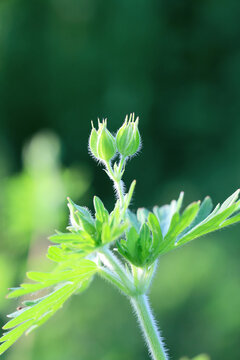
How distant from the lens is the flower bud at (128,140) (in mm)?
594

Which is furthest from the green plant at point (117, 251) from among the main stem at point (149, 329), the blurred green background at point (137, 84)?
the blurred green background at point (137, 84)

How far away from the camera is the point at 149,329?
0.51 meters

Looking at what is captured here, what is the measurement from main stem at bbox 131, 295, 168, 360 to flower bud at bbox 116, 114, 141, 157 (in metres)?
0.16

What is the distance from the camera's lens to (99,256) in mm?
573

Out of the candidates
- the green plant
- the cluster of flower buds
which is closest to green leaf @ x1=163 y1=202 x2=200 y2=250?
the green plant

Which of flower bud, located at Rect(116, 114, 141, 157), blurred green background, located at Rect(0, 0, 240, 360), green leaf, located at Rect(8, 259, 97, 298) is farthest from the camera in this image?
blurred green background, located at Rect(0, 0, 240, 360)

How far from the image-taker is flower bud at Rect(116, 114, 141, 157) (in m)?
0.59

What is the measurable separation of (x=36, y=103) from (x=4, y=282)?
15.4 feet

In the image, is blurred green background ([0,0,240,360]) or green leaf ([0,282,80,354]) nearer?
green leaf ([0,282,80,354])

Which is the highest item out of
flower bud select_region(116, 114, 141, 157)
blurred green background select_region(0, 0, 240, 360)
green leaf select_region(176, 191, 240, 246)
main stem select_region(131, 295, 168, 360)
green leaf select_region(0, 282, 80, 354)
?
blurred green background select_region(0, 0, 240, 360)

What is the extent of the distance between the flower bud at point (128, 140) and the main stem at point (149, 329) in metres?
0.16

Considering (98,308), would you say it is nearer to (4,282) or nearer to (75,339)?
(75,339)

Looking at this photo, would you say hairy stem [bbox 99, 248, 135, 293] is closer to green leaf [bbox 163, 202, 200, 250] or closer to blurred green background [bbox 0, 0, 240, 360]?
green leaf [bbox 163, 202, 200, 250]

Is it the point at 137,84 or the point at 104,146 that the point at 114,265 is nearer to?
the point at 104,146
